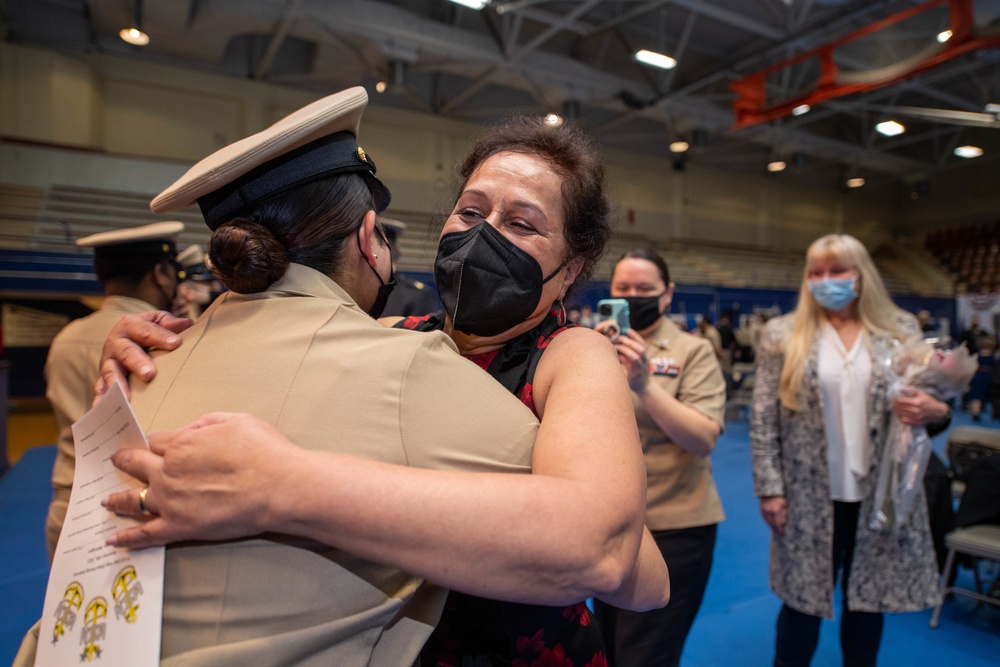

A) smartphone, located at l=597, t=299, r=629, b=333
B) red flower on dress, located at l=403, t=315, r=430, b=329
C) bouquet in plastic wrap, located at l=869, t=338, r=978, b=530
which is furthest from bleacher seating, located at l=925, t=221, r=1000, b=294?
red flower on dress, located at l=403, t=315, r=430, b=329

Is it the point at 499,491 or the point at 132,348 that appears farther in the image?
the point at 132,348

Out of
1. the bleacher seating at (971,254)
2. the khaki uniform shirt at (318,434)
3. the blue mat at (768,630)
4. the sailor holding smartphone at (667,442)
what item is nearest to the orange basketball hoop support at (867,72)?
the blue mat at (768,630)

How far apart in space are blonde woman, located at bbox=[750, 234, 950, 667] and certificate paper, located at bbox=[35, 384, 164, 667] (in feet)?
7.22

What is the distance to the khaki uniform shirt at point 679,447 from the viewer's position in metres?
2.01

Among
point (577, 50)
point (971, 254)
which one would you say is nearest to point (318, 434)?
point (577, 50)

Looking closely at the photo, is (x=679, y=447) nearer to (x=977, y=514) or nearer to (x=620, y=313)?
(x=620, y=313)

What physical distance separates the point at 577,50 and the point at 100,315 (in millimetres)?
11438

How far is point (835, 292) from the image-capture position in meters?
2.26

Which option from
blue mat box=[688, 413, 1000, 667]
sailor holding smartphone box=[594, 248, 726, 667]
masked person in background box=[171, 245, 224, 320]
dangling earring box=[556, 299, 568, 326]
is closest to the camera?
dangling earring box=[556, 299, 568, 326]

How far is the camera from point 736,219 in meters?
18.0

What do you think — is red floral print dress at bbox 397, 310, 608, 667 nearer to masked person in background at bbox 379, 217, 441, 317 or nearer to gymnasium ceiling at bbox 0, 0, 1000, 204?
masked person in background at bbox 379, 217, 441, 317

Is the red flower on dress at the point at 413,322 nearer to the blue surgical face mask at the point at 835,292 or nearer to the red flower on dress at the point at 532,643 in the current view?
the red flower on dress at the point at 532,643

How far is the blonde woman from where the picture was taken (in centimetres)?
209

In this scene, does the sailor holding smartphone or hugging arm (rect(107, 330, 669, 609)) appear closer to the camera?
hugging arm (rect(107, 330, 669, 609))
